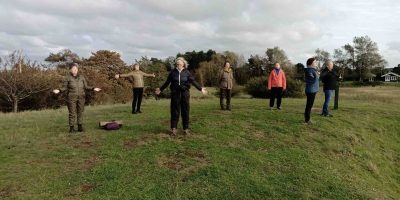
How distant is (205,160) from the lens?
1125cm

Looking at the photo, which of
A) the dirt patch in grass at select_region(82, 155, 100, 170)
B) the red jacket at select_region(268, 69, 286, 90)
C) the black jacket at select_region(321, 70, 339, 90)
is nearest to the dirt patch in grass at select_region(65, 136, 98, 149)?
the dirt patch in grass at select_region(82, 155, 100, 170)

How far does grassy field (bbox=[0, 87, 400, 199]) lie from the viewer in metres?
9.59

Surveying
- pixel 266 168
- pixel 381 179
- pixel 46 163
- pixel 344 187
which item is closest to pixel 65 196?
pixel 46 163

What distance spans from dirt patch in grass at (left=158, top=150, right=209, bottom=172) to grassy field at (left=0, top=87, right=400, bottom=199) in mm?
27

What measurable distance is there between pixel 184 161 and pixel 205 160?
586 mm

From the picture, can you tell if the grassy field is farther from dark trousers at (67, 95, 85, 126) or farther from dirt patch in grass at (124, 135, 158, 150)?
dark trousers at (67, 95, 85, 126)

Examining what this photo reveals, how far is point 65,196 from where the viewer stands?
355 inches

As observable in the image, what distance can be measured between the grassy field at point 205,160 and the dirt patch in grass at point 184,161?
3 centimetres

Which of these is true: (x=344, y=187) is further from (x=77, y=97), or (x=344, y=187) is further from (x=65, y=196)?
(x=77, y=97)

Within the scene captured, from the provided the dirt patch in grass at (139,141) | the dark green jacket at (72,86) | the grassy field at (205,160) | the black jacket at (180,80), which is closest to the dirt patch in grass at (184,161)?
the grassy field at (205,160)

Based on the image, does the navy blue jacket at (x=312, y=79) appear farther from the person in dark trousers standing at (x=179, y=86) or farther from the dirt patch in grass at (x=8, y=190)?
the dirt patch in grass at (x=8, y=190)

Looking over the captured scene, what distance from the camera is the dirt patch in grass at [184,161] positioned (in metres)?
10.7

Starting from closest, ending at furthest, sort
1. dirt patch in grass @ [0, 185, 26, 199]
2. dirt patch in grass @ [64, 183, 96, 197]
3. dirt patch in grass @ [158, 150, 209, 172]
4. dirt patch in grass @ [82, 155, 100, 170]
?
dirt patch in grass @ [0, 185, 26, 199] < dirt patch in grass @ [64, 183, 96, 197] < dirt patch in grass @ [82, 155, 100, 170] < dirt patch in grass @ [158, 150, 209, 172]

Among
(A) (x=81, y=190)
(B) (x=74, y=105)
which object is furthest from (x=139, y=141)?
(A) (x=81, y=190)
